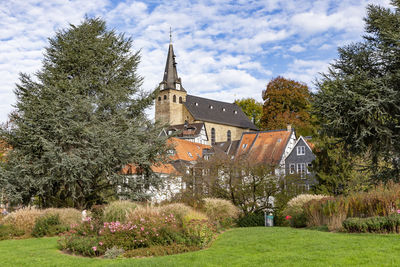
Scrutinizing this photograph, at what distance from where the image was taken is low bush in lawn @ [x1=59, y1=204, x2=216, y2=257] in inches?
396

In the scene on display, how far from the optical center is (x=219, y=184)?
65.8 ft

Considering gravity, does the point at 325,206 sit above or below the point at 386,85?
below

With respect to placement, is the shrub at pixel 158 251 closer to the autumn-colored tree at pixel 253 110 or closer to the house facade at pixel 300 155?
the house facade at pixel 300 155

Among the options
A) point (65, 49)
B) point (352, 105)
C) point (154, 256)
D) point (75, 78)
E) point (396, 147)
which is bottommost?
point (154, 256)

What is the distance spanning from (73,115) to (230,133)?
57.6 meters

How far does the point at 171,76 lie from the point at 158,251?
67.2 m

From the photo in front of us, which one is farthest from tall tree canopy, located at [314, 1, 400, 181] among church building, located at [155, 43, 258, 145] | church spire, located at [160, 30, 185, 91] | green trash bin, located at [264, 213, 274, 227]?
church spire, located at [160, 30, 185, 91]

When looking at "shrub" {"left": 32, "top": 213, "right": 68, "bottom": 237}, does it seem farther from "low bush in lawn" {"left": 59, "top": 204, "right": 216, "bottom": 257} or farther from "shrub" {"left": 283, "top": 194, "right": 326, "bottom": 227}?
"shrub" {"left": 283, "top": 194, "right": 326, "bottom": 227}

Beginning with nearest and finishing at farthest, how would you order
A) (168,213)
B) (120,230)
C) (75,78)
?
(120,230), (168,213), (75,78)

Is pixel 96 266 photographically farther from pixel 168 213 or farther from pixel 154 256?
pixel 168 213

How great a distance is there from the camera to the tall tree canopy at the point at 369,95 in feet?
46.4

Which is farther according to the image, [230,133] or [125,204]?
[230,133]

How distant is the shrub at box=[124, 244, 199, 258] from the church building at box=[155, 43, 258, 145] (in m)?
59.6

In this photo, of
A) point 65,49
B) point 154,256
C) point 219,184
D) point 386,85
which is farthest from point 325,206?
Result: point 65,49
